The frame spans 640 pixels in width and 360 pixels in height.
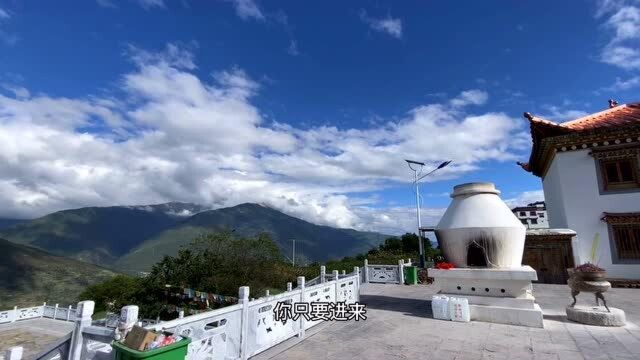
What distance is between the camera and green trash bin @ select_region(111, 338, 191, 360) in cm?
355

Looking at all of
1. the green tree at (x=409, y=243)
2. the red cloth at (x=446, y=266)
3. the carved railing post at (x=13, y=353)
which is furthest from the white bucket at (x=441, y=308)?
the green tree at (x=409, y=243)

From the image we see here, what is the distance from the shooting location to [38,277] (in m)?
101

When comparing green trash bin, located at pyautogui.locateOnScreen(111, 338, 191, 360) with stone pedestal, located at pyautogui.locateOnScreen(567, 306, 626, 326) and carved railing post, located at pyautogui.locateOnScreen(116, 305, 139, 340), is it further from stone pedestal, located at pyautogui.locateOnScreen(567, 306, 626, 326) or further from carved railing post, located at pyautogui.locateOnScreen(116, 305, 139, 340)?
stone pedestal, located at pyautogui.locateOnScreen(567, 306, 626, 326)

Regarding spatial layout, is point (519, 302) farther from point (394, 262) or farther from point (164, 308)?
point (164, 308)

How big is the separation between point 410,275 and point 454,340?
33.7ft

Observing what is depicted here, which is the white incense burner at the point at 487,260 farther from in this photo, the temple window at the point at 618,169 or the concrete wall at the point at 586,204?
the temple window at the point at 618,169

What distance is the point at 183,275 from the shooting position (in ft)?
76.1

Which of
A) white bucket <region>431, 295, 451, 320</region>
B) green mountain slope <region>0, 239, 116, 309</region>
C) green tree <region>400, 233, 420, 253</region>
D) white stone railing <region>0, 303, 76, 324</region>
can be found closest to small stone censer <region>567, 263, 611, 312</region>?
white bucket <region>431, 295, 451, 320</region>

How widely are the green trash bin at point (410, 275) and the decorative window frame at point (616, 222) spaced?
8555mm

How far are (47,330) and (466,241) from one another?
35.1 meters

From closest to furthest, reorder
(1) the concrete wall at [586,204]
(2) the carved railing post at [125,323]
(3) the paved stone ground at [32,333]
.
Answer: (2) the carved railing post at [125,323]
(1) the concrete wall at [586,204]
(3) the paved stone ground at [32,333]

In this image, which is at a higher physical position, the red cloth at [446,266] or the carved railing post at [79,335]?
the red cloth at [446,266]

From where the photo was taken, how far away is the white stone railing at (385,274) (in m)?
17.8

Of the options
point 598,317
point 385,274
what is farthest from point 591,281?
point 385,274
